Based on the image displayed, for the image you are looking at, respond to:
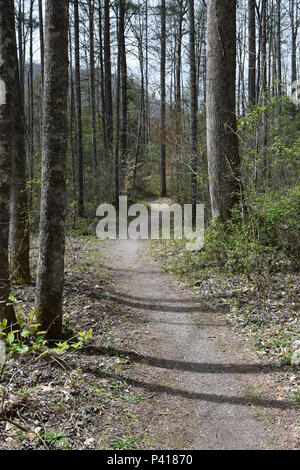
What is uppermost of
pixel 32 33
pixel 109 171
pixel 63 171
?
pixel 32 33

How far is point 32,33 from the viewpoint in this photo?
2200cm

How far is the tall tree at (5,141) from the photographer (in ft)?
14.0

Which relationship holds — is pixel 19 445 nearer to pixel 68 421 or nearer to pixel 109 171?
pixel 68 421

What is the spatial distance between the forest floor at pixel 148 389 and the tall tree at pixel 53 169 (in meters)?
0.68

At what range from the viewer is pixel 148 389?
4.06 meters

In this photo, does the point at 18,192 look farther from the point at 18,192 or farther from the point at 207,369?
the point at 207,369

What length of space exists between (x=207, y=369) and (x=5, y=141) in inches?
148

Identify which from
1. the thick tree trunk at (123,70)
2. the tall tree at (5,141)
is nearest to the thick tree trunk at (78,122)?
the thick tree trunk at (123,70)

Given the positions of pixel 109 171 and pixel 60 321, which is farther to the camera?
pixel 109 171

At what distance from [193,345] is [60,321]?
1.89 metres

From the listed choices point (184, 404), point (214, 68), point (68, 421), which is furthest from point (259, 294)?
point (214, 68)

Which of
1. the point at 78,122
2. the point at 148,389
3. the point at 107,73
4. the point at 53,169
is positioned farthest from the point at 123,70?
the point at 148,389

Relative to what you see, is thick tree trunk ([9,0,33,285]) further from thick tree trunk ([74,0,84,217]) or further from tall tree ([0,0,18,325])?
thick tree trunk ([74,0,84,217])

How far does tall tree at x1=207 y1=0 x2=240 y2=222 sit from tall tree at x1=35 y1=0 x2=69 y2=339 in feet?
13.9
